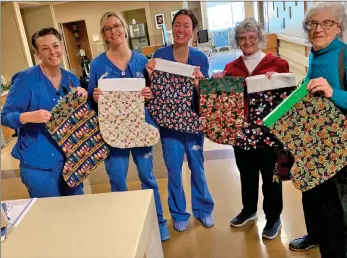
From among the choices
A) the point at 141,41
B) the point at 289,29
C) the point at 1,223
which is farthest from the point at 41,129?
the point at 141,41

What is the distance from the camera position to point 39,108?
66.6 inches

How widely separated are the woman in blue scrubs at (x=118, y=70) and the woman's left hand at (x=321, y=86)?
0.87 meters

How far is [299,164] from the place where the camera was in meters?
1.58

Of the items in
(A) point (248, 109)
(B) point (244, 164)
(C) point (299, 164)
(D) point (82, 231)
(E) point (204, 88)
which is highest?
(E) point (204, 88)

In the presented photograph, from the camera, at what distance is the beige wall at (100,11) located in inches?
306

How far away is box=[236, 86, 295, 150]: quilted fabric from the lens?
5.76 feet

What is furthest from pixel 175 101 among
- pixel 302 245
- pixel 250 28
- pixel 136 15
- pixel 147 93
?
pixel 136 15

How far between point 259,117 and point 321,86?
465 mm

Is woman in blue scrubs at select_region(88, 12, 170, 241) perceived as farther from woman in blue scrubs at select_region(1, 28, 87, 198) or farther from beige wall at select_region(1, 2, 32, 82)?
beige wall at select_region(1, 2, 32, 82)

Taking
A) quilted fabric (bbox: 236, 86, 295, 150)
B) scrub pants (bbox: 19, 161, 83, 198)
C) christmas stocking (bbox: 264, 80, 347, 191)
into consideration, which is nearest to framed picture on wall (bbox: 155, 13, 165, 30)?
quilted fabric (bbox: 236, 86, 295, 150)

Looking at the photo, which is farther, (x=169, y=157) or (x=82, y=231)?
(x=169, y=157)

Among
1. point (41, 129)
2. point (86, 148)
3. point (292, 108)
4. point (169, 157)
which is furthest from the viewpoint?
point (169, 157)

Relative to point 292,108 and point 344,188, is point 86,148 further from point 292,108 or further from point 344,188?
point 344,188

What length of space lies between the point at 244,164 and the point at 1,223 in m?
1.36
